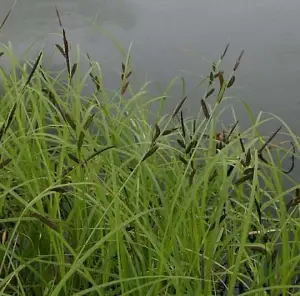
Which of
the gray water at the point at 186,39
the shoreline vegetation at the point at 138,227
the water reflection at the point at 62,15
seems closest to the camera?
the shoreline vegetation at the point at 138,227

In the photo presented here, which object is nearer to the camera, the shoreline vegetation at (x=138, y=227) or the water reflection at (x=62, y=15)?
the shoreline vegetation at (x=138, y=227)

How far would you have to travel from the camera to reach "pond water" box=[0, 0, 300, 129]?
1567mm

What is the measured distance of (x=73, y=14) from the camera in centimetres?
179

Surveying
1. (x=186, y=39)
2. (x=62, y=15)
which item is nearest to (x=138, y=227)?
(x=186, y=39)

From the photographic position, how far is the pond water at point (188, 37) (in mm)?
1567

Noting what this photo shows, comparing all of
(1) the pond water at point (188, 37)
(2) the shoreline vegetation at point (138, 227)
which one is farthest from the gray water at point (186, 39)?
(2) the shoreline vegetation at point (138, 227)

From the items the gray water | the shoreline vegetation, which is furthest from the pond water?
the shoreline vegetation

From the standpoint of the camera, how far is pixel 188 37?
1.67 meters

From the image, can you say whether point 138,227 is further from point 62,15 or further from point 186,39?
point 62,15

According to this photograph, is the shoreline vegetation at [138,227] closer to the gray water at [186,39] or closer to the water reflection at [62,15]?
the gray water at [186,39]

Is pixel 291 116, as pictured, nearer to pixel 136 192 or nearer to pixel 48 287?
pixel 136 192

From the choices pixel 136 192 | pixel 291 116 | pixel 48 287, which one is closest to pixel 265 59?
pixel 291 116

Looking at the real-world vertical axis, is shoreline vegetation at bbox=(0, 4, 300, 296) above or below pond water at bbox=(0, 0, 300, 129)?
below

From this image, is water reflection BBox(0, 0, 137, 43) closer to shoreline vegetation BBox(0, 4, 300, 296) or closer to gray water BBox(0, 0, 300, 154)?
gray water BBox(0, 0, 300, 154)
